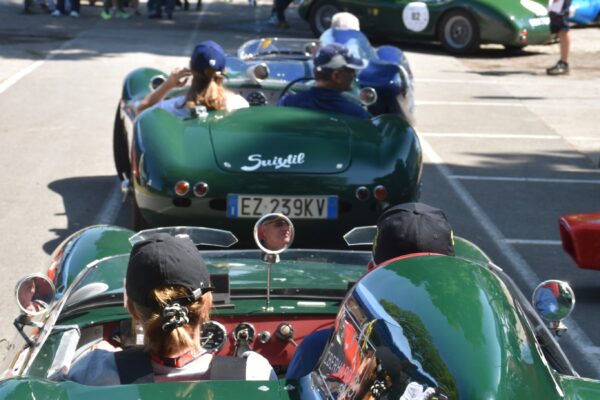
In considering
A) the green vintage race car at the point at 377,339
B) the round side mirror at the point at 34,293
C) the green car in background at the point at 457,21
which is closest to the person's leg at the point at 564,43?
the green car in background at the point at 457,21

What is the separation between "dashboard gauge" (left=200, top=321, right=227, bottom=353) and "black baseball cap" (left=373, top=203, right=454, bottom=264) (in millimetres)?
555

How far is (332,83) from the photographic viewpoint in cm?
822

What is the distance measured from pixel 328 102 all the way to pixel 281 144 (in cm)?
87

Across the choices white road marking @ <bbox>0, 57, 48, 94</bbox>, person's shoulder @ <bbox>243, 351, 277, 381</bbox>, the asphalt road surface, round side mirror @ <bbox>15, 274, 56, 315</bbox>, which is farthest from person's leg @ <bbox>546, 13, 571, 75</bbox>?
person's shoulder @ <bbox>243, 351, 277, 381</bbox>

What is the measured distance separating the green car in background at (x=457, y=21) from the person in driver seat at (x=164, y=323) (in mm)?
17808

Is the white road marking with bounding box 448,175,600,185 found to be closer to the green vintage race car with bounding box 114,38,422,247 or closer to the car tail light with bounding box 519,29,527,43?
the green vintage race car with bounding box 114,38,422,247

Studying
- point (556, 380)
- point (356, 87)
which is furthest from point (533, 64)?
point (556, 380)

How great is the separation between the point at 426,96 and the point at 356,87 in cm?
660

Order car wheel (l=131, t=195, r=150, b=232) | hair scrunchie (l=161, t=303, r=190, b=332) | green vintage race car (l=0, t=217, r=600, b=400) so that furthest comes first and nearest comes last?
car wheel (l=131, t=195, r=150, b=232) < hair scrunchie (l=161, t=303, r=190, b=332) < green vintage race car (l=0, t=217, r=600, b=400)

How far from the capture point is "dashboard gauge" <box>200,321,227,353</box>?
12.6 ft

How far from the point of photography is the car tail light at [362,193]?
7.20m

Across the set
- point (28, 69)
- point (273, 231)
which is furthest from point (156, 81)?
point (28, 69)

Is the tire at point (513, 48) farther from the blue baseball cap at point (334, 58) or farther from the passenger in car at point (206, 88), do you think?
the passenger in car at point (206, 88)

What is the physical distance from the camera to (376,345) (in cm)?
294
